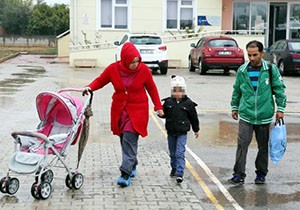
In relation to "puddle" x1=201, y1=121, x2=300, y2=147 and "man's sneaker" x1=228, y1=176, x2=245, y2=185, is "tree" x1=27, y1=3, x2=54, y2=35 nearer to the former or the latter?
"puddle" x1=201, y1=121, x2=300, y2=147

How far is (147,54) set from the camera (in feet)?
79.1

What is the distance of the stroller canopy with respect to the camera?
663 centimetres

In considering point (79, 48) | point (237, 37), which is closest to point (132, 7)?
point (79, 48)

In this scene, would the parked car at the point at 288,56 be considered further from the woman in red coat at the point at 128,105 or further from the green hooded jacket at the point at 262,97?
the woman in red coat at the point at 128,105

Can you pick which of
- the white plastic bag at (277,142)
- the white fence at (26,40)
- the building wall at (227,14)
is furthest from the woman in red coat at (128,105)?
the white fence at (26,40)

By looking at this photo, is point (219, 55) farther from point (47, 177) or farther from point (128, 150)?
point (47, 177)

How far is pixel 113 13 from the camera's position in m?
31.2

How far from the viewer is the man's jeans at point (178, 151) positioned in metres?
7.27

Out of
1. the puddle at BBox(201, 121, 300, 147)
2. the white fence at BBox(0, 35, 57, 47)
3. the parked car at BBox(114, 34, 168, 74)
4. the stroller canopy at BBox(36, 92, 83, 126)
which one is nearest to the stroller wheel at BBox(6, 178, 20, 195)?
the stroller canopy at BBox(36, 92, 83, 126)

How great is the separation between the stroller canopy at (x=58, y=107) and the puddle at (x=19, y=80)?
385 inches

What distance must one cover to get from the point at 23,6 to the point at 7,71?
3115cm

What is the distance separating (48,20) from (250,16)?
22.6 metres

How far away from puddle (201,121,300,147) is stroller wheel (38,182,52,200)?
13.0 feet

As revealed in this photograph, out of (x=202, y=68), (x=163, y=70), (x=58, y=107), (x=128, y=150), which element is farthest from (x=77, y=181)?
(x=163, y=70)
